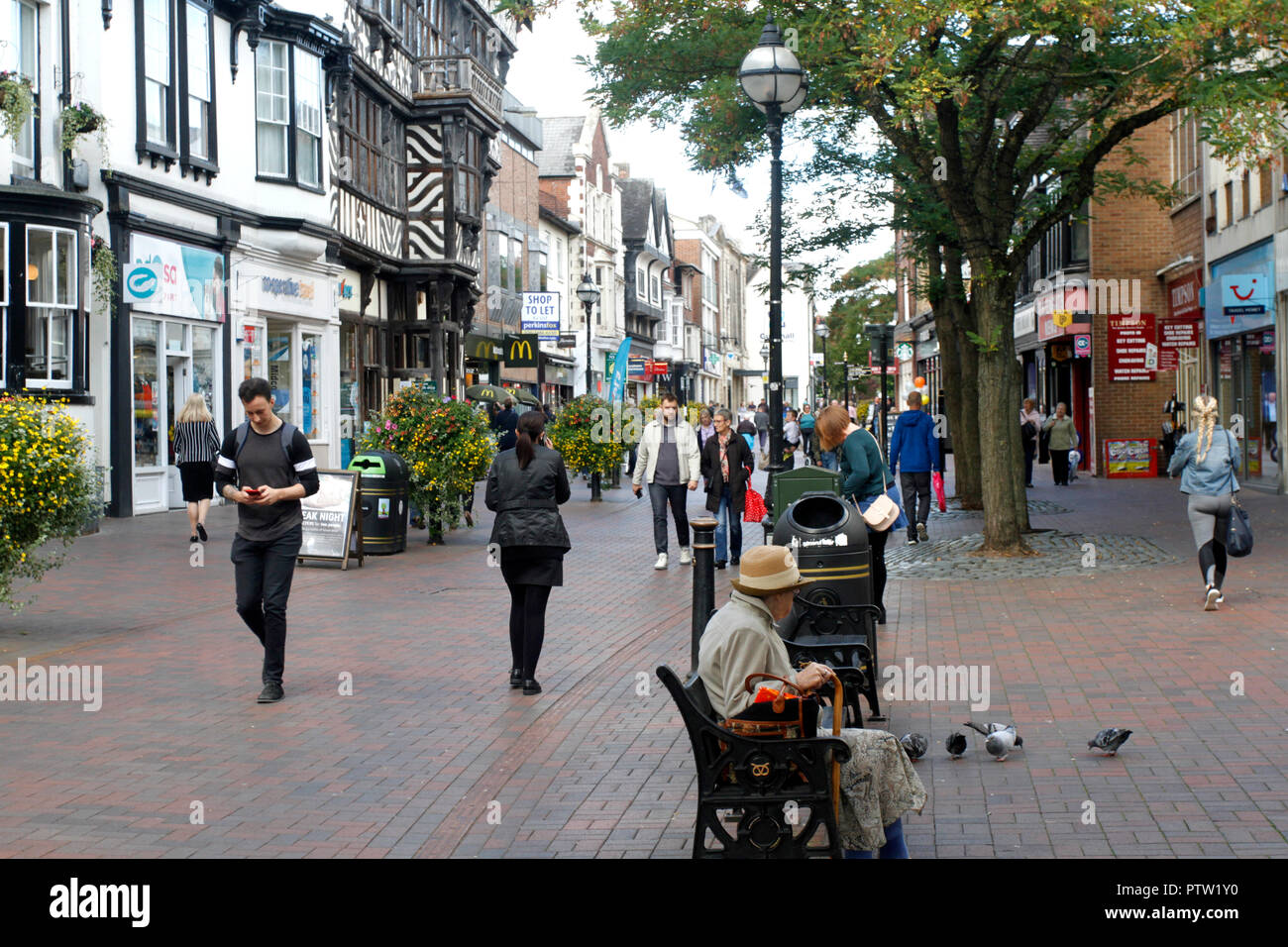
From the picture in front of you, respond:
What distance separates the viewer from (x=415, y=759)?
7.17m

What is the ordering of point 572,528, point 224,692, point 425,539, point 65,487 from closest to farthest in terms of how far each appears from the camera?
1. point 224,692
2. point 65,487
3. point 425,539
4. point 572,528

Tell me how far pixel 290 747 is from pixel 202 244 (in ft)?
58.0

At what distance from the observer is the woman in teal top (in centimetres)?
1098

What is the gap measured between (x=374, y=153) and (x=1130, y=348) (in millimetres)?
16769

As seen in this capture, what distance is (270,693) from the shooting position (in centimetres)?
859

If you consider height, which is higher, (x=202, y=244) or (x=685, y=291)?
(x=685, y=291)

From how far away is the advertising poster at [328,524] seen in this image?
15789mm

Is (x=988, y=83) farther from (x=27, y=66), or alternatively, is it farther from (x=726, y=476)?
(x=27, y=66)

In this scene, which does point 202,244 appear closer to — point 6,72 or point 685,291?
point 6,72

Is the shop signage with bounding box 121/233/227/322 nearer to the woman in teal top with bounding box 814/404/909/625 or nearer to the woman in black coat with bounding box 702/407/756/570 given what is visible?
the woman in black coat with bounding box 702/407/756/570

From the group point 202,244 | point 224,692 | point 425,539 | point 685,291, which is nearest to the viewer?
point 224,692
